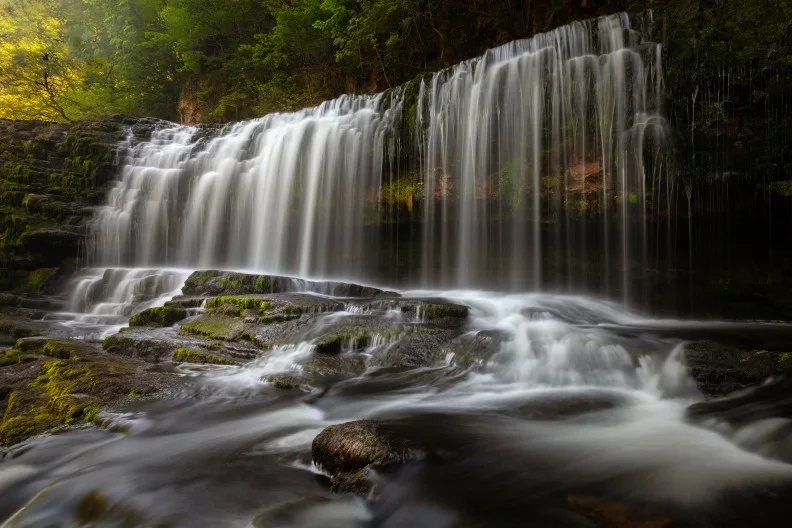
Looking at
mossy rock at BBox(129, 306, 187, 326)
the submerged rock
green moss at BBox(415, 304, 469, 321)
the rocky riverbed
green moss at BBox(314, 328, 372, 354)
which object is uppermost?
the submerged rock

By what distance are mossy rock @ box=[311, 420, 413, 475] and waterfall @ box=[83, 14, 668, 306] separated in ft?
22.8

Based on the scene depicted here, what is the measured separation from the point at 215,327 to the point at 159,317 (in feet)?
4.91

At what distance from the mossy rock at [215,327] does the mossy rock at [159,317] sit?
18.4 inches

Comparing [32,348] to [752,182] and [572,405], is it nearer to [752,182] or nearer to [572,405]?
[572,405]

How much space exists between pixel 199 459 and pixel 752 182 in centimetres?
853

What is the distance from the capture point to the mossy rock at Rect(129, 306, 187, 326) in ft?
26.6

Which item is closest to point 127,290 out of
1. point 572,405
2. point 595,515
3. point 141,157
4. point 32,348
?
point 32,348

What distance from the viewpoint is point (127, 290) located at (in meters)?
11.0

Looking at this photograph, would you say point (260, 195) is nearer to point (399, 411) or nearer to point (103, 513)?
point (399, 411)

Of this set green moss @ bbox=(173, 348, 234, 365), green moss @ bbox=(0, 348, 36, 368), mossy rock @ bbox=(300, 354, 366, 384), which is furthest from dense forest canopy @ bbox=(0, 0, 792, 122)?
green moss @ bbox=(0, 348, 36, 368)

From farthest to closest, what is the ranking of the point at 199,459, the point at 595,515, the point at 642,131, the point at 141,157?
the point at 141,157 → the point at 642,131 → the point at 199,459 → the point at 595,515

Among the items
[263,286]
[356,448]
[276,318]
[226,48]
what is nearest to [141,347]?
[276,318]

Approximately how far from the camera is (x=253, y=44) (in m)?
20.0

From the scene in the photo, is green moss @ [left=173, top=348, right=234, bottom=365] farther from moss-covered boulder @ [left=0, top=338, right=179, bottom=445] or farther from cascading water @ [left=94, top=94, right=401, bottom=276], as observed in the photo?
cascading water @ [left=94, top=94, right=401, bottom=276]
